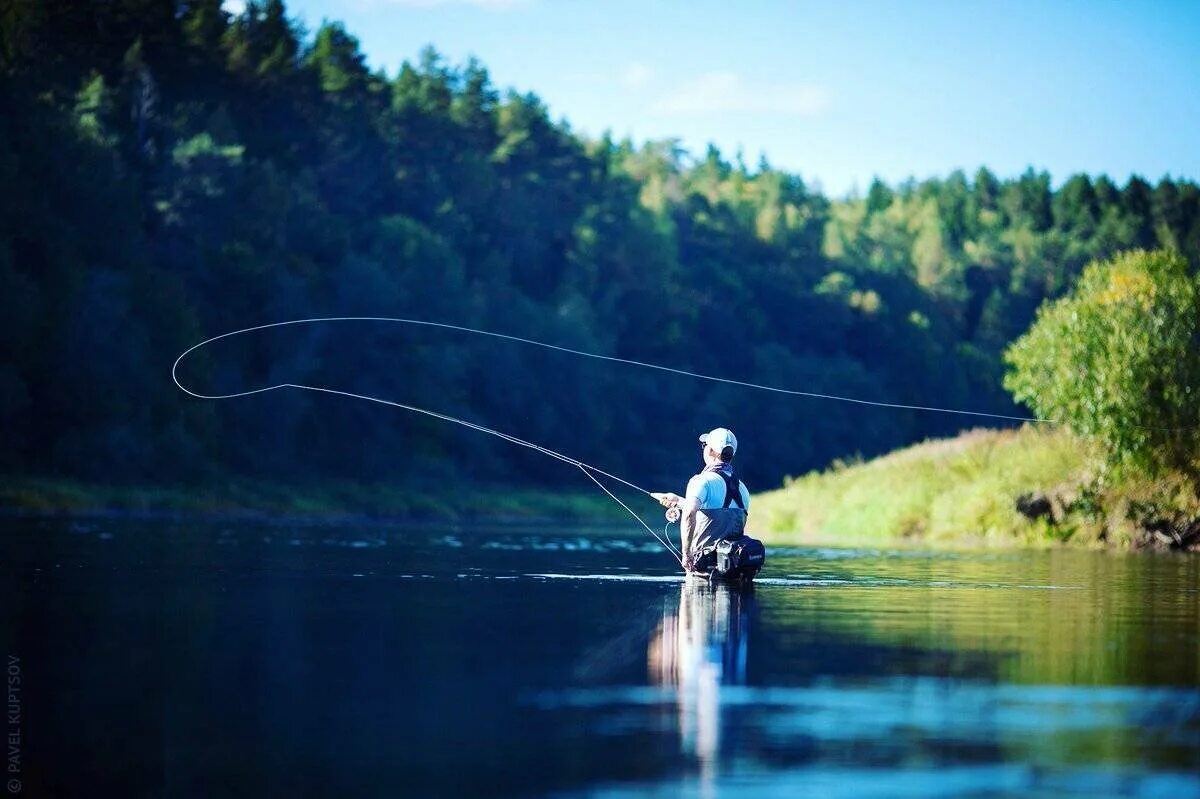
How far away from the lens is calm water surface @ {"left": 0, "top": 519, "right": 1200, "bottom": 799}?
7445 mm

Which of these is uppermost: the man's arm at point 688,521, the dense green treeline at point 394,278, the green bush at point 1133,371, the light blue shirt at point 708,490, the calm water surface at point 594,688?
the dense green treeline at point 394,278

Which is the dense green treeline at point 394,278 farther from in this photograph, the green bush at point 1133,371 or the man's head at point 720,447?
the man's head at point 720,447

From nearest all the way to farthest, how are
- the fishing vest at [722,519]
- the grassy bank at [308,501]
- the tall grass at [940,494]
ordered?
1. the fishing vest at [722,519]
2. the tall grass at [940,494]
3. the grassy bank at [308,501]

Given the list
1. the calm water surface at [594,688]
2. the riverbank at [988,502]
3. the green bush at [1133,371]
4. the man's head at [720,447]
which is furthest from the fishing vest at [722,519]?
the green bush at [1133,371]

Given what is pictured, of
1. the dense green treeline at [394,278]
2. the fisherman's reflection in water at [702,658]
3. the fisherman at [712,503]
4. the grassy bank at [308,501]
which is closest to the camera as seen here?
the fisherman's reflection in water at [702,658]

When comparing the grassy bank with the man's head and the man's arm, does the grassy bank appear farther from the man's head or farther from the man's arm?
the man's head

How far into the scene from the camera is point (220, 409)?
70375mm

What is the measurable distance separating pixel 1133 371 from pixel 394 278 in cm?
5151

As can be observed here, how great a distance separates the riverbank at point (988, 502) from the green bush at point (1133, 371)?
750 millimetres

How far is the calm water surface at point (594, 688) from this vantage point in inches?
293

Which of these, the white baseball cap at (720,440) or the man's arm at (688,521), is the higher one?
the white baseball cap at (720,440)

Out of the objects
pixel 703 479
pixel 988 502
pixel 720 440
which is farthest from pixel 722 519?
pixel 988 502

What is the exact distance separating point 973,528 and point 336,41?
215 ft

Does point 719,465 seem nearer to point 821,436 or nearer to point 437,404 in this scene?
point 437,404
